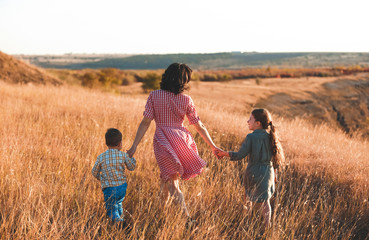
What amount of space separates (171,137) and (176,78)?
0.60 m

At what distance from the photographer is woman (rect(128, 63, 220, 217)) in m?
3.12

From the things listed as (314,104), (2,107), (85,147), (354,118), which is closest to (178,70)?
(85,147)

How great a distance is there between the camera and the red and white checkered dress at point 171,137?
3.13m

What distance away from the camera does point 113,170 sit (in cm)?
286

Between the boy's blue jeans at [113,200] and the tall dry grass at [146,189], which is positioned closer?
the tall dry grass at [146,189]

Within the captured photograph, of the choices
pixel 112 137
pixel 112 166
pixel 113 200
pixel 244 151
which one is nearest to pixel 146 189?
pixel 113 200

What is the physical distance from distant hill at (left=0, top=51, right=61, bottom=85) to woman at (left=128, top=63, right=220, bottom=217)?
Answer: 54.6 feet

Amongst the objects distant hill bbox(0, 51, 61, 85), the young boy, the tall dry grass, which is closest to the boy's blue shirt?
the young boy

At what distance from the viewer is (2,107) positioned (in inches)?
281

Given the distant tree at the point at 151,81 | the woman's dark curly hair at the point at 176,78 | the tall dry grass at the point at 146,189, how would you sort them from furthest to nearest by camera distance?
1. the distant tree at the point at 151,81
2. the woman's dark curly hair at the point at 176,78
3. the tall dry grass at the point at 146,189

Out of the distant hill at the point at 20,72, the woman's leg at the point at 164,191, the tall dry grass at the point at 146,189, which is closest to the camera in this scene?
the tall dry grass at the point at 146,189

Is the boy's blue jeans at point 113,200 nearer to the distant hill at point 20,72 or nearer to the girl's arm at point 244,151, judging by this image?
the girl's arm at point 244,151

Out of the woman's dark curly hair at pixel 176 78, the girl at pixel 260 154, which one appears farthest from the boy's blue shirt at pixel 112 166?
the girl at pixel 260 154

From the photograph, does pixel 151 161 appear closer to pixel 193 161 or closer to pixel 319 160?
pixel 193 161
